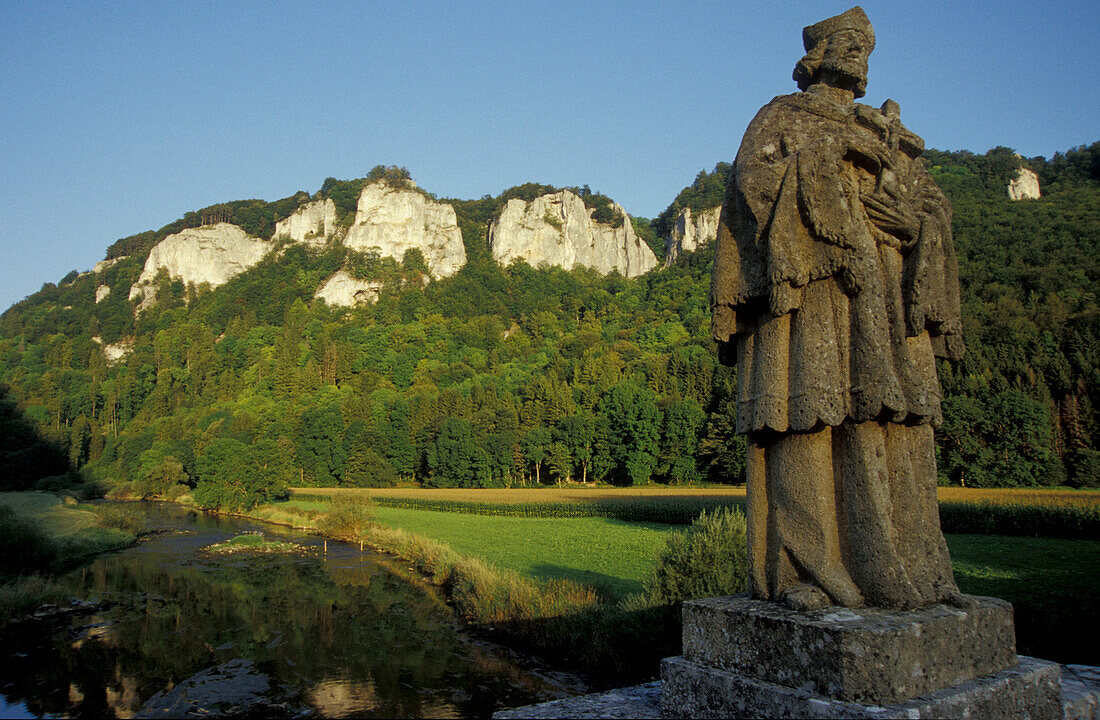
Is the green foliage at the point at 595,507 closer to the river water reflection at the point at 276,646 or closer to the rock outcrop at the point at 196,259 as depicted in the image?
the river water reflection at the point at 276,646

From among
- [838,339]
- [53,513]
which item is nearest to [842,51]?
[838,339]

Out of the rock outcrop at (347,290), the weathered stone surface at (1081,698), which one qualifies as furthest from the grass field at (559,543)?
the rock outcrop at (347,290)

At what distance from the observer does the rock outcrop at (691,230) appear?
16548cm

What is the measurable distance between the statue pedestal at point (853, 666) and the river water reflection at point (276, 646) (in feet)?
34.5

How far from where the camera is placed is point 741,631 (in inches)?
169

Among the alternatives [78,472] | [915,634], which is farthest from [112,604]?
[78,472]

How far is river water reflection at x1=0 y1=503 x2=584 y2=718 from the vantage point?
14.5 meters

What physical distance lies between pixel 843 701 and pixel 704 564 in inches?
438

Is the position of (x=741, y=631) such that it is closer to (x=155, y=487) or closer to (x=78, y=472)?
(x=155, y=487)

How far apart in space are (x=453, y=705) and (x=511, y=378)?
9533 cm

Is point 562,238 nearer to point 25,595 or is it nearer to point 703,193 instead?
point 703,193

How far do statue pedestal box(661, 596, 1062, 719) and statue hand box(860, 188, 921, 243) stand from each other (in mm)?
2651

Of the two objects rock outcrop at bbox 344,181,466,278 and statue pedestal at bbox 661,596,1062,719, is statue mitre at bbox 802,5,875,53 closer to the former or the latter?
statue pedestal at bbox 661,596,1062,719

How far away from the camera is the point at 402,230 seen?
179 meters
